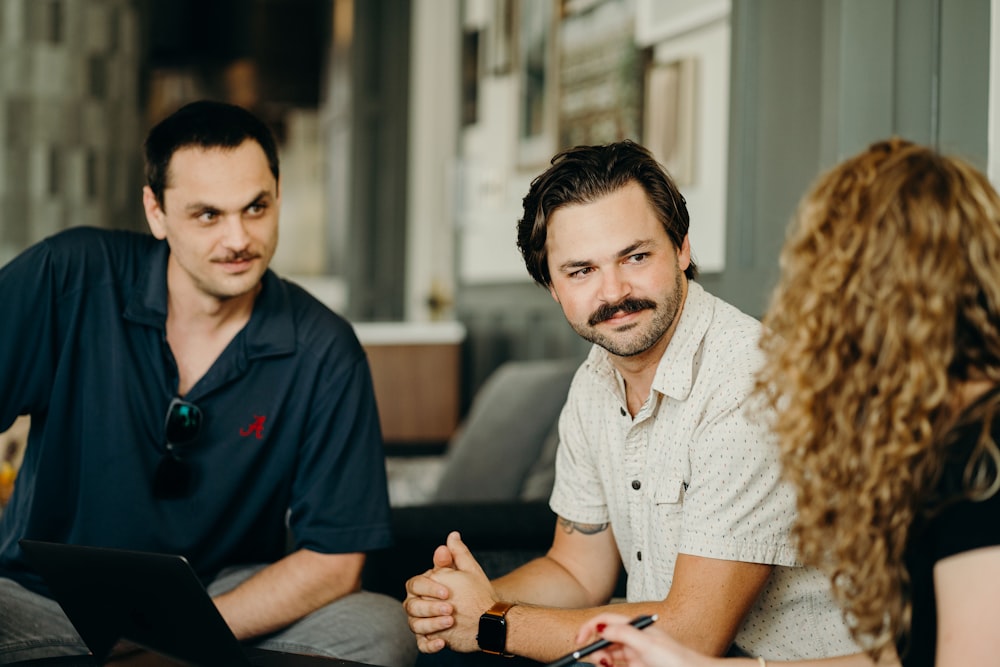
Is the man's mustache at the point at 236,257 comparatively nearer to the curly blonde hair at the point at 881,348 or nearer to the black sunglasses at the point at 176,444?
the black sunglasses at the point at 176,444

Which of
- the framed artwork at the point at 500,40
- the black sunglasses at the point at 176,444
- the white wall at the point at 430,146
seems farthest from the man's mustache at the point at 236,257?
the white wall at the point at 430,146

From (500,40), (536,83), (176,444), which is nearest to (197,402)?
(176,444)

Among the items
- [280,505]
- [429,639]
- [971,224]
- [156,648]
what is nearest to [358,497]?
[280,505]

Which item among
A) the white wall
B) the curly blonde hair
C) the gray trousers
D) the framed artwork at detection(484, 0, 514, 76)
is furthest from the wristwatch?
the white wall

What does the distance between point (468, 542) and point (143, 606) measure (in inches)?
32.6

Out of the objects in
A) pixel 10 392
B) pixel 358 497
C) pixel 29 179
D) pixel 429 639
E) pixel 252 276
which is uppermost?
pixel 29 179

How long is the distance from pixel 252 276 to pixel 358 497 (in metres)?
0.43

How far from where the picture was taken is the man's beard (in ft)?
5.22

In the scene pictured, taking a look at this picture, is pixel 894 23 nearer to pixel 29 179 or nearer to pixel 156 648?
pixel 156 648

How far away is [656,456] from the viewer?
1.64 metres

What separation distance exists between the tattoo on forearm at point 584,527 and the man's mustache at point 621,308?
410mm

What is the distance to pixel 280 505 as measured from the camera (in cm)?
203

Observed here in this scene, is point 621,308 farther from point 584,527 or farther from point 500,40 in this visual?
point 500,40

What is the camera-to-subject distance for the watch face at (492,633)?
5.32 feet
